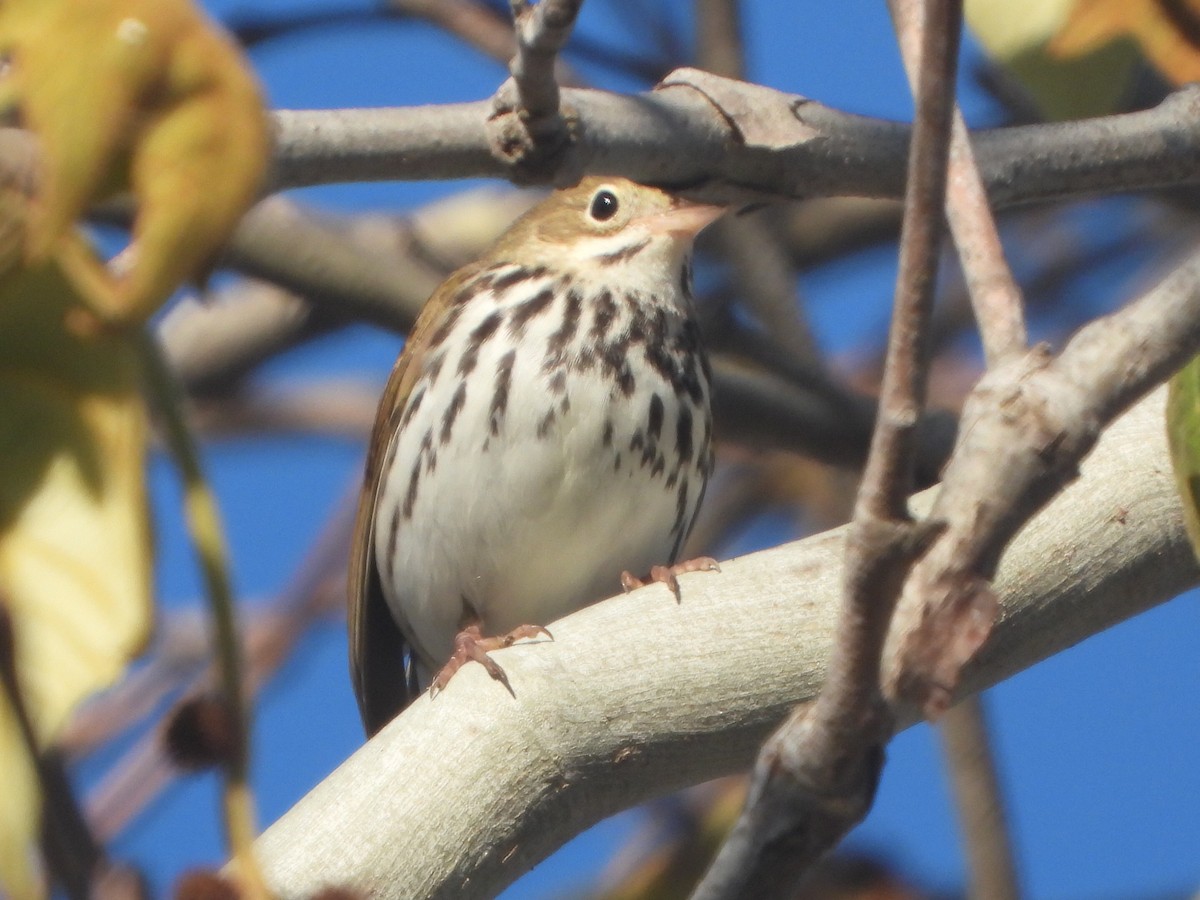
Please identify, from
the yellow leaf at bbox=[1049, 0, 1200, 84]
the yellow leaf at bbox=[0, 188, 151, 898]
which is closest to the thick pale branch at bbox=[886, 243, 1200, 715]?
A: the yellow leaf at bbox=[1049, 0, 1200, 84]

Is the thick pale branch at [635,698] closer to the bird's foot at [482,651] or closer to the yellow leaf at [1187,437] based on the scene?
the bird's foot at [482,651]

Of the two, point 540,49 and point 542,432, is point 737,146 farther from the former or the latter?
point 542,432

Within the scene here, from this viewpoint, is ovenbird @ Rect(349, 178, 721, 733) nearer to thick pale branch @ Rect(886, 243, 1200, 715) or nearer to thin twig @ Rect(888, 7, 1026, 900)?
thin twig @ Rect(888, 7, 1026, 900)

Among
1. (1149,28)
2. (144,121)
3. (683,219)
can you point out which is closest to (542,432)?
(683,219)

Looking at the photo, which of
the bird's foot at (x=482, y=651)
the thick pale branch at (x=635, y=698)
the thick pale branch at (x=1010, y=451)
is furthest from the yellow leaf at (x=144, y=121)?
the bird's foot at (x=482, y=651)

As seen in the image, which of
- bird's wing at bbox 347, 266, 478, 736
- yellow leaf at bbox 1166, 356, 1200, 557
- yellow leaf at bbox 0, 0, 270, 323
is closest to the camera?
yellow leaf at bbox 0, 0, 270, 323
